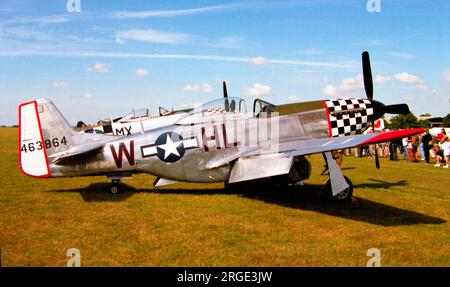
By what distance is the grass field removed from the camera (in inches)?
194

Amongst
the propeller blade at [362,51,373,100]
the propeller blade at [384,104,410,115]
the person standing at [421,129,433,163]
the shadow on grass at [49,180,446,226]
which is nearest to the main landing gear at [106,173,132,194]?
the shadow on grass at [49,180,446,226]

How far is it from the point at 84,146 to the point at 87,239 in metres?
3.34

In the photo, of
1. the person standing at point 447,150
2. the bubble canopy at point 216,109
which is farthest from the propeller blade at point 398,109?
the person standing at point 447,150

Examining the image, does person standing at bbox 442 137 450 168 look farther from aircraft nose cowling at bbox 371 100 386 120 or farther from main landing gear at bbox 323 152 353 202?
main landing gear at bbox 323 152 353 202

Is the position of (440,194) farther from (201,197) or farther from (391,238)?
(201,197)

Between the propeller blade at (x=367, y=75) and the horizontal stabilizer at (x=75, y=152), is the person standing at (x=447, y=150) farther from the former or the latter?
the horizontal stabilizer at (x=75, y=152)

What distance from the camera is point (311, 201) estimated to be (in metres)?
8.49

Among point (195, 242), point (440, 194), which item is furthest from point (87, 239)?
point (440, 194)

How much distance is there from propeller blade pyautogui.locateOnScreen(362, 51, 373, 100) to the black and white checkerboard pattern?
0.56 metres

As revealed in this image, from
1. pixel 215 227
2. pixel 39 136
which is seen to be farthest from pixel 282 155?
pixel 39 136

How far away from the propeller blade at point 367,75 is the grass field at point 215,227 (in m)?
2.64
